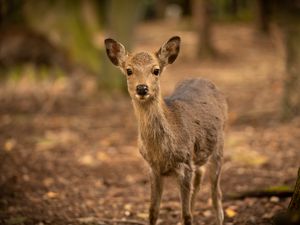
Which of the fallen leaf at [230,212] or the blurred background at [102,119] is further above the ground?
the blurred background at [102,119]

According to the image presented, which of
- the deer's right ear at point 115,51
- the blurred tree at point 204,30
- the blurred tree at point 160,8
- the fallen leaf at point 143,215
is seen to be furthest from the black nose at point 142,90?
the blurred tree at point 160,8

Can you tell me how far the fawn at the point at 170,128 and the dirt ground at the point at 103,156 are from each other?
1.20ft

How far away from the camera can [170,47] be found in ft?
18.3

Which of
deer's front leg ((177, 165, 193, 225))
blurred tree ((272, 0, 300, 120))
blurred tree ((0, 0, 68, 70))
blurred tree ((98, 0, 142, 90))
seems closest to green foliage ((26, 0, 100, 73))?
blurred tree ((0, 0, 68, 70))

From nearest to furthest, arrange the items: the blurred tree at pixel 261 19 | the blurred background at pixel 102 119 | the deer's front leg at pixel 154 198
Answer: the deer's front leg at pixel 154 198
the blurred background at pixel 102 119
the blurred tree at pixel 261 19

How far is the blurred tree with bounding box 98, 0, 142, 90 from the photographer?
542 inches

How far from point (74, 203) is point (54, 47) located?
770 cm

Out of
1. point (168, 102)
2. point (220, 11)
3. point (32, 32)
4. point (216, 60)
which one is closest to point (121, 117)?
point (32, 32)

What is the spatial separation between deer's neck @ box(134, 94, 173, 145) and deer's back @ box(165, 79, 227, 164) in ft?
0.69

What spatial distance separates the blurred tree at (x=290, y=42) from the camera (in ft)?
32.7

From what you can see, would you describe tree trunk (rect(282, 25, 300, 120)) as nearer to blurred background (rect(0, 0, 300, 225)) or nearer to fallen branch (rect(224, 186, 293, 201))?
blurred background (rect(0, 0, 300, 225))

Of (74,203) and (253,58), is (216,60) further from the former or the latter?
(74,203)

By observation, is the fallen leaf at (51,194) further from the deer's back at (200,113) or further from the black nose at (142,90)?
the black nose at (142,90)

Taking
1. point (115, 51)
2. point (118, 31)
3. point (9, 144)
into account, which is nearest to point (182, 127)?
point (115, 51)
